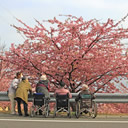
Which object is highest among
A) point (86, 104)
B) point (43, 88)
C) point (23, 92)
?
point (43, 88)

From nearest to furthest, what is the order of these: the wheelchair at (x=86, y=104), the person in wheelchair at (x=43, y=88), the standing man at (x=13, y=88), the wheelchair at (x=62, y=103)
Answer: the wheelchair at (x=86, y=104) → the wheelchair at (x=62, y=103) → the person in wheelchair at (x=43, y=88) → the standing man at (x=13, y=88)

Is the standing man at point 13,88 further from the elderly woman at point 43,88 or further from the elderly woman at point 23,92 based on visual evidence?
the elderly woman at point 43,88

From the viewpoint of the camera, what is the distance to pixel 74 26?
15164mm

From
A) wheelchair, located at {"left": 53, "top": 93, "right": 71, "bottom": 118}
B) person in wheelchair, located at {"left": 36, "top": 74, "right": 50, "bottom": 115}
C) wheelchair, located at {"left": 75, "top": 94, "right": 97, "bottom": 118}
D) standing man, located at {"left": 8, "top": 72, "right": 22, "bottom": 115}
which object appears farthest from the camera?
standing man, located at {"left": 8, "top": 72, "right": 22, "bottom": 115}

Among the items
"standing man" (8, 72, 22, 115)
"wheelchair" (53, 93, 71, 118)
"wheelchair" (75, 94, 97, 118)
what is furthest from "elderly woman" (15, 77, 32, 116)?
"wheelchair" (75, 94, 97, 118)

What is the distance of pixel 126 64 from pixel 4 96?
19.2 ft

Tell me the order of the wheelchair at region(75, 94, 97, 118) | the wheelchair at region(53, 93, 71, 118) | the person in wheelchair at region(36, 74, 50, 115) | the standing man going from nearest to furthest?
the wheelchair at region(75, 94, 97, 118) < the wheelchair at region(53, 93, 71, 118) < the person in wheelchair at region(36, 74, 50, 115) < the standing man

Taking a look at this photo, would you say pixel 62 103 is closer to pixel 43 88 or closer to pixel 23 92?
pixel 43 88

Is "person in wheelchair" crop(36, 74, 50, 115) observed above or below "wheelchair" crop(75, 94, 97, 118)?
above

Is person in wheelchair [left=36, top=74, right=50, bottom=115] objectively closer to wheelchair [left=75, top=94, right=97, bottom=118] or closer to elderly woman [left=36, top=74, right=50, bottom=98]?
elderly woman [left=36, top=74, right=50, bottom=98]

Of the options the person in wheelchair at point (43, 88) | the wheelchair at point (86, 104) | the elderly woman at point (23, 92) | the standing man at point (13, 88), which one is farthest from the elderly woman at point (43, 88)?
the wheelchair at point (86, 104)

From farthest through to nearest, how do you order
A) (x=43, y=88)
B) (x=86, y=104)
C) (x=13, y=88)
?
(x=13, y=88) → (x=43, y=88) → (x=86, y=104)

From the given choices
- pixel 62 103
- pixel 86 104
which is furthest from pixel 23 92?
pixel 86 104

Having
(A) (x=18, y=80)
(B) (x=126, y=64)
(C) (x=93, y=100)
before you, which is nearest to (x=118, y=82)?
(B) (x=126, y=64)
